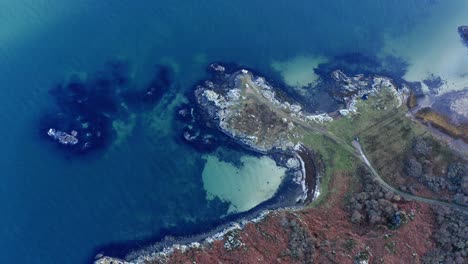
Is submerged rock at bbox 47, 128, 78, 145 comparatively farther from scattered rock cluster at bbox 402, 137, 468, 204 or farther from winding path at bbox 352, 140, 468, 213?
scattered rock cluster at bbox 402, 137, 468, 204

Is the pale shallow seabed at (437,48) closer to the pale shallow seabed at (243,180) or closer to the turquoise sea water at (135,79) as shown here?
the turquoise sea water at (135,79)

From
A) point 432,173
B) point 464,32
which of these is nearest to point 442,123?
point 432,173

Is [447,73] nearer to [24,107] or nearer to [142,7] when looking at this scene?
A: [142,7]

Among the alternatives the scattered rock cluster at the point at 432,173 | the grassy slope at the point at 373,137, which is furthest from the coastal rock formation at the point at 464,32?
the scattered rock cluster at the point at 432,173

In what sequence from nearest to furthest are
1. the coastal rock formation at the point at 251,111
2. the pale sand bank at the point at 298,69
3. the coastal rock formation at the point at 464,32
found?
the coastal rock formation at the point at 251,111
the pale sand bank at the point at 298,69
the coastal rock formation at the point at 464,32

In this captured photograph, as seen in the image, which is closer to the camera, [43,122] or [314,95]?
[43,122]

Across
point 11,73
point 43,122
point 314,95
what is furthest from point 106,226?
point 314,95

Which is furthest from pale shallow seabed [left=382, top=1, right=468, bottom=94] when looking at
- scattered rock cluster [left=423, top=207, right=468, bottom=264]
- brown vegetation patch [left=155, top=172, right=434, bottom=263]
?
brown vegetation patch [left=155, top=172, right=434, bottom=263]
